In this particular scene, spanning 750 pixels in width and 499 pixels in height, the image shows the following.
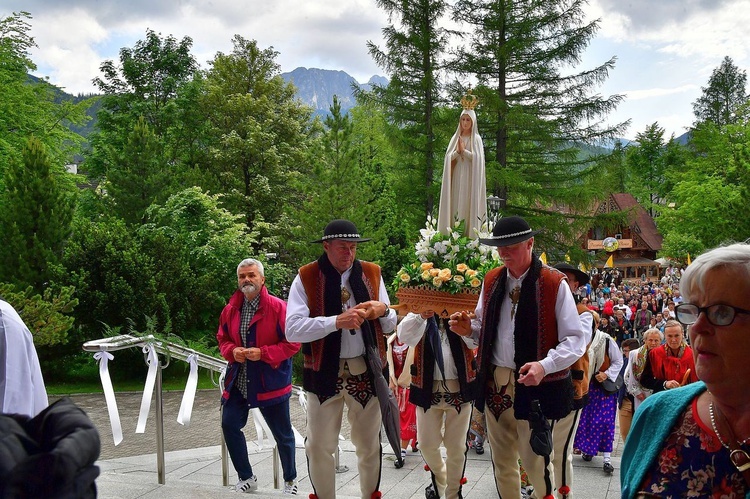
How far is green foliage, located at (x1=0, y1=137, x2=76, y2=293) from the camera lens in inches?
674

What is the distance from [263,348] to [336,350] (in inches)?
55.0

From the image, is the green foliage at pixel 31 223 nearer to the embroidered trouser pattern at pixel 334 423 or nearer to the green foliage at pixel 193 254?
the green foliage at pixel 193 254

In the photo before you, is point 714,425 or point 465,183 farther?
point 465,183

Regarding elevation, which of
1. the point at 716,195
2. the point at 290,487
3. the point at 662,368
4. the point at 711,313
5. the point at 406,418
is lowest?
the point at 406,418

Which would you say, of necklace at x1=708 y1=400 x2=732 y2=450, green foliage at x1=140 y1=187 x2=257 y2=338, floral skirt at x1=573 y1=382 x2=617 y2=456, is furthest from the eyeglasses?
green foliage at x1=140 y1=187 x2=257 y2=338

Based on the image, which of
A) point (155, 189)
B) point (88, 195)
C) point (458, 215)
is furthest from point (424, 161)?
point (458, 215)

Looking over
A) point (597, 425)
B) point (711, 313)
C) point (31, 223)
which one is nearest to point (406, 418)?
point (597, 425)

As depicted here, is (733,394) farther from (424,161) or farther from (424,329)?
(424,161)

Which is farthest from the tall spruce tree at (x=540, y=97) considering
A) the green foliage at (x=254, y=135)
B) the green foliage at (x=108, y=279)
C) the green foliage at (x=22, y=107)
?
the green foliage at (x=22, y=107)

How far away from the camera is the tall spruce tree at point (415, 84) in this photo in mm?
24812

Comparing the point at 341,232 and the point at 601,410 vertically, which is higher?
the point at 341,232

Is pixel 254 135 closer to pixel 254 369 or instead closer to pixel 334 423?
pixel 254 369

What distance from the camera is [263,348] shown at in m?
6.02

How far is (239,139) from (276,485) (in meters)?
23.7
